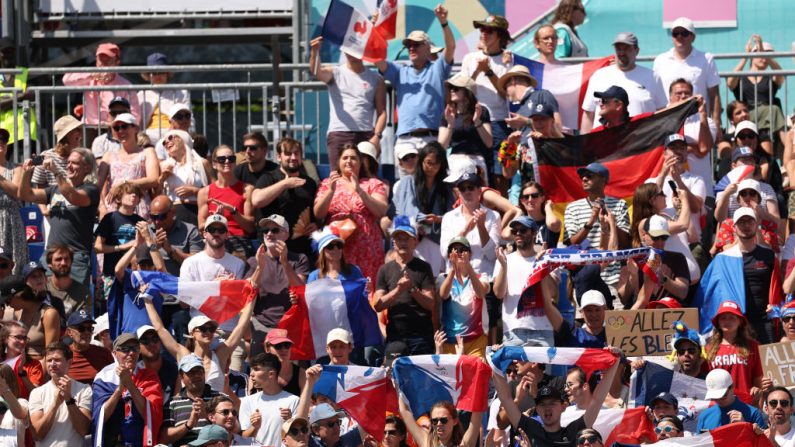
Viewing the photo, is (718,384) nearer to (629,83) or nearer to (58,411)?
(629,83)

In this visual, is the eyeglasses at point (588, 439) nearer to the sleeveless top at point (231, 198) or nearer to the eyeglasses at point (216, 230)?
the eyeglasses at point (216, 230)

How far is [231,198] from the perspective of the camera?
19219 millimetres

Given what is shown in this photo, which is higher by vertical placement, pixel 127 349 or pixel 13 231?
pixel 13 231

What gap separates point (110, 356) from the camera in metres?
17.5

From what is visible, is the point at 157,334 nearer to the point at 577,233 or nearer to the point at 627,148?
the point at 577,233

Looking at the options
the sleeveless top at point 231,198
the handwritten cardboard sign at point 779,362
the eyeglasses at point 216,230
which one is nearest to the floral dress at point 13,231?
the sleeveless top at point 231,198

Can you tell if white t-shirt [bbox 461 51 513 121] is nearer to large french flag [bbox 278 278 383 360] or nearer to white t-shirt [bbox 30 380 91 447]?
large french flag [bbox 278 278 383 360]

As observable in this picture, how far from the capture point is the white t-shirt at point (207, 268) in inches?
714

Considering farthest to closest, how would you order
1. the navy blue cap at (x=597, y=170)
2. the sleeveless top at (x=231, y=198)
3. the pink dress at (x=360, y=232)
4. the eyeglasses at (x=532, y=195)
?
the sleeveless top at (x=231, y=198) → the eyeglasses at (x=532, y=195) → the pink dress at (x=360, y=232) → the navy blue cap at (x=597, y=170)

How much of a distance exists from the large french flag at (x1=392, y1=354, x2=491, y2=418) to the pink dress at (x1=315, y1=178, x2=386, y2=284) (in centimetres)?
219

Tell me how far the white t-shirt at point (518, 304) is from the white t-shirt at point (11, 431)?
4099 millimetres

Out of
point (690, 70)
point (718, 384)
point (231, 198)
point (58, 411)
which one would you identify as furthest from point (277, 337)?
point (690, 70)

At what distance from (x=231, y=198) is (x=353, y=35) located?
2.38m

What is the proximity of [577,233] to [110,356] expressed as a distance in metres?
4.15
